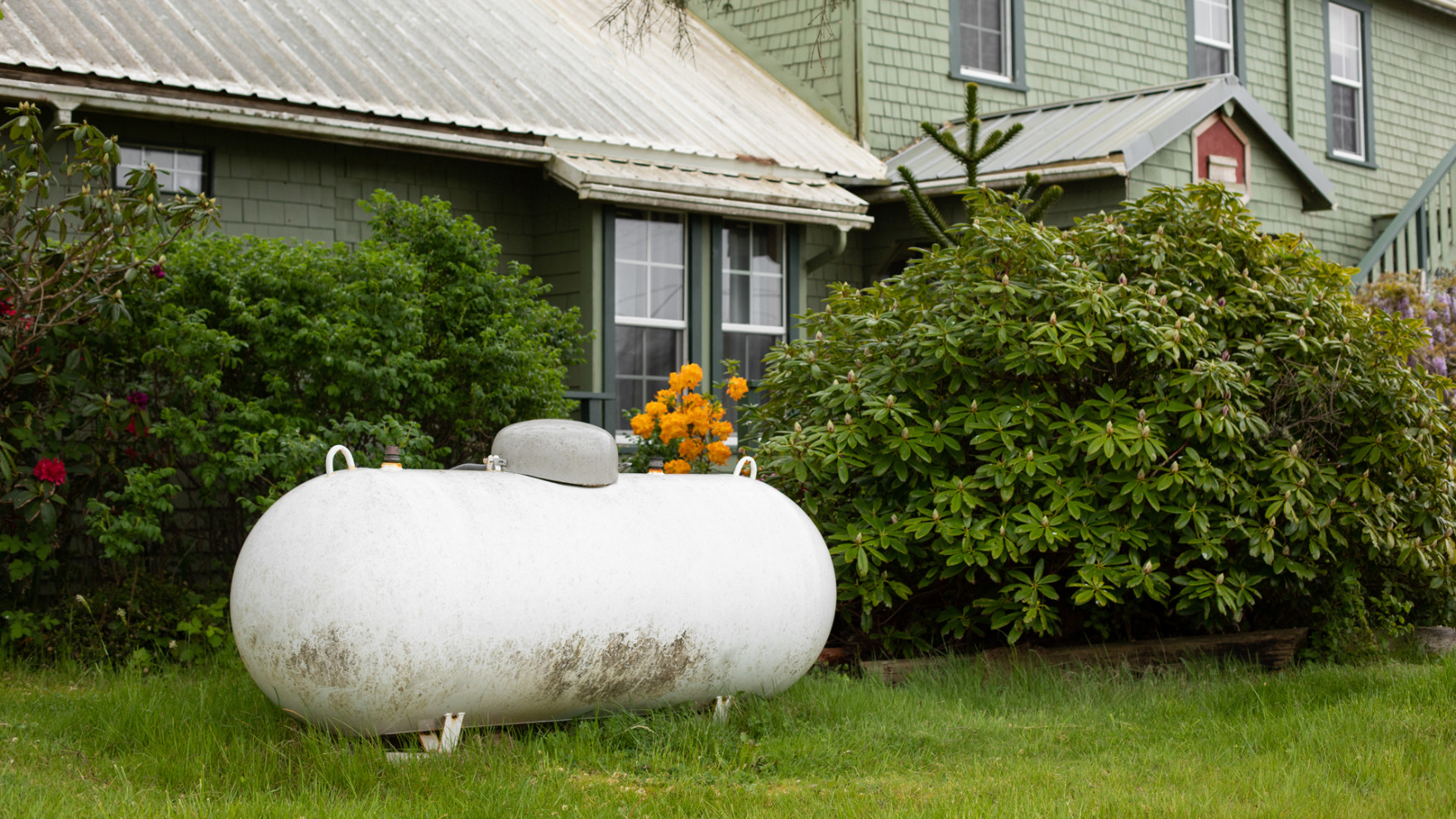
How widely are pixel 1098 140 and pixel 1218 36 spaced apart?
623 cm

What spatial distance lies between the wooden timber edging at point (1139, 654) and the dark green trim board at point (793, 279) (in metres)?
5.72

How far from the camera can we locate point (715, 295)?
11906 millimetres

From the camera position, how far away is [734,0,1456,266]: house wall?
1446cm

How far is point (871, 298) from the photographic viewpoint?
26.8 feet

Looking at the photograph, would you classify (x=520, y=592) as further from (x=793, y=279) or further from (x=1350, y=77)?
(x=1350, y=77)

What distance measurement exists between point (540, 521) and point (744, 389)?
156 inches

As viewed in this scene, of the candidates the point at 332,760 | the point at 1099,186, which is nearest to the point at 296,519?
the point at 332,760

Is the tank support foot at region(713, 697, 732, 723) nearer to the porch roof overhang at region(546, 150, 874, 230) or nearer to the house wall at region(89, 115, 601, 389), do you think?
the house wall at region(89, 115, 601, 389)

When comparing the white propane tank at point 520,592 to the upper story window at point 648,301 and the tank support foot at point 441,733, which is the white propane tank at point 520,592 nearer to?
the tank support foot at point 441,733

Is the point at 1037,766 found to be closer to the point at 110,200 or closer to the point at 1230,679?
the point at 1230,679

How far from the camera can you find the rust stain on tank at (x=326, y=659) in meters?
4.60

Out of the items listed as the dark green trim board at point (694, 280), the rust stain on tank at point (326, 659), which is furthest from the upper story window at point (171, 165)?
the rust stain on tank at point (326, 659)

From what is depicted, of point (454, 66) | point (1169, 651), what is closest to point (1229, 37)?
point (454, 66)

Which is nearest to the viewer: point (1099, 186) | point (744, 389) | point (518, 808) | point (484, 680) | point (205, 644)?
point (518, 808)
